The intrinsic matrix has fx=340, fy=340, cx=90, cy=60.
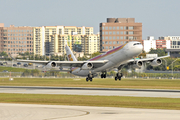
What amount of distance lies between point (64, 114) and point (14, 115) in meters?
4.47

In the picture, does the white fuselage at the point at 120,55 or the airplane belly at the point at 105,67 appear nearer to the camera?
the white fuselage at the point at 120,55

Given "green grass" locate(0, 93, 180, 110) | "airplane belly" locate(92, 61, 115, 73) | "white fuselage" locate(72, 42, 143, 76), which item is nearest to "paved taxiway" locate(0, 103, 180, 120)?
"green grass" locate(0, 93, 180, 110)

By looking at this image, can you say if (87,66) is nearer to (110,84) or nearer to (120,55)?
(120,55)

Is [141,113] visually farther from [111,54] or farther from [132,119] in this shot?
[111,54]

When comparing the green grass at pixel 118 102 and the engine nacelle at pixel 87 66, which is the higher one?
the engine nacelle at pixel 87 66

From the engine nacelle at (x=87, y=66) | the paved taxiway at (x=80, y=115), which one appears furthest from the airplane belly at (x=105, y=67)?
the paved taxiway at (x=80, y=115)

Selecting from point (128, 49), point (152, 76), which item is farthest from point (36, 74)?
point (128, 49)

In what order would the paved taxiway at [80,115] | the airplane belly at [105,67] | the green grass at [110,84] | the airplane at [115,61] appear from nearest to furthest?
1. the paved taxiway at [80,115]
2. the airplane at [115,61]
3. the airplane belly at [105,67]
4. the green grass at [110,84]

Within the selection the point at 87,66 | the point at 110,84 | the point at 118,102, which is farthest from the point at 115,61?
the point at 118,102

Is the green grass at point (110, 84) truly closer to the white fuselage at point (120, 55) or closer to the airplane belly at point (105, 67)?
the airplane belly at point (105, 67)

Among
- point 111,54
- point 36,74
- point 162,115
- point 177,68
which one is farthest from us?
point 177,68

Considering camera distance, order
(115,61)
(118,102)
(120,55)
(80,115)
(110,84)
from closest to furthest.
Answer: (80,115) → (118,102) → (120,55) → (115,61) → (110,84)

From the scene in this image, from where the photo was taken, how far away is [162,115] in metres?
30.1

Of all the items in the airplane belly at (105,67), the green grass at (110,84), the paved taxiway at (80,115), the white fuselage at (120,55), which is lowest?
Result: the paved taxiway at (80,115)
